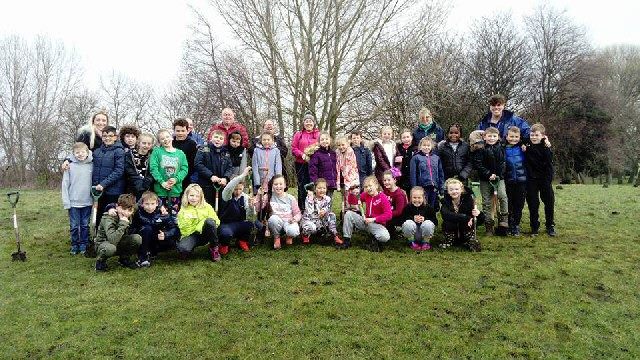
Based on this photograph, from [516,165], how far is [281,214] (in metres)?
4.20

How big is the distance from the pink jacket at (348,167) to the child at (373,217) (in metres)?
0.72

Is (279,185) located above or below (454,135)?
below

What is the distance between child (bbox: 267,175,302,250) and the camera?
22.8 ft

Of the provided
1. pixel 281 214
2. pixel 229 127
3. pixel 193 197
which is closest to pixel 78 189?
pixel 193 197

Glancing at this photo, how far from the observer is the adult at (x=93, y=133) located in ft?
23.6

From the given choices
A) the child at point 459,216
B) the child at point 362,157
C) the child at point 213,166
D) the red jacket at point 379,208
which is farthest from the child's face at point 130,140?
the child at point 459,216

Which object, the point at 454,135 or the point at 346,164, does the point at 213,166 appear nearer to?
the point at 346,164

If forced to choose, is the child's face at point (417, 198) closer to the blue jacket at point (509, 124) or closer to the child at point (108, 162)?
the blue jacket at point (509, 124)

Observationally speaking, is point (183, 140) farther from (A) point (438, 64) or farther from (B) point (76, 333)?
(A) point (438, 64)

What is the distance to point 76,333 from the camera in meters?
4.20

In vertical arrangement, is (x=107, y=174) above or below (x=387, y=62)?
below

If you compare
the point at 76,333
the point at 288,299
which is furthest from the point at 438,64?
the point at 76,333

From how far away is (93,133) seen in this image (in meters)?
7.19

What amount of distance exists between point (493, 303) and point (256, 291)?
2.74m
